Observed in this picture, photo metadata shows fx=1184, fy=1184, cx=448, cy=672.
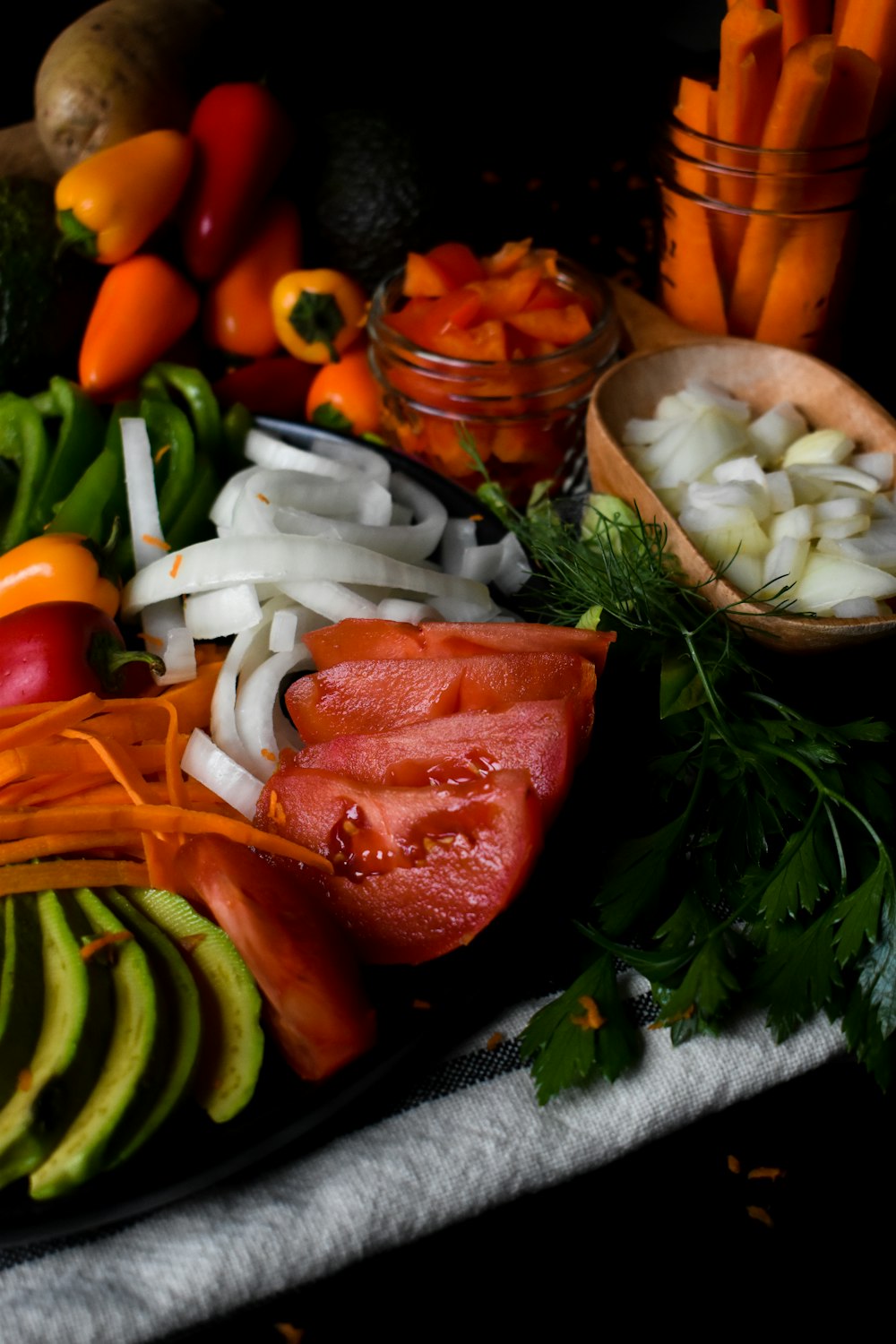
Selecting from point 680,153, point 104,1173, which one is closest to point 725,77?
point 680,153

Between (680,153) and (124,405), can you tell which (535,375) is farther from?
(124,405)

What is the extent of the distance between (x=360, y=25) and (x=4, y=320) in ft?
3.89

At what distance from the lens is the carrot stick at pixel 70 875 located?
1347 millimetres

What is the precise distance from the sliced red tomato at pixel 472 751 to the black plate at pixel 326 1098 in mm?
158

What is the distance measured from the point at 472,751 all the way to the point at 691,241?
1.37 m

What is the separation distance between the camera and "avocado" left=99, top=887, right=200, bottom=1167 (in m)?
1.18

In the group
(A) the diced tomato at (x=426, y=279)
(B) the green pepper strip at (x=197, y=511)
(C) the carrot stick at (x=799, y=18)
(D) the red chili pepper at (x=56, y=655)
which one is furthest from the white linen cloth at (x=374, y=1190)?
(C) the carrot stick at (x=799, y=18)

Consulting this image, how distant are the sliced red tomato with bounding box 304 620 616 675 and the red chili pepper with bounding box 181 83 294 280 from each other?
1.33 m

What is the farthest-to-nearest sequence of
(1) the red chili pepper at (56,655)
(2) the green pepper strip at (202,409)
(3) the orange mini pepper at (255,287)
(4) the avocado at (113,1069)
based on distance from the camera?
(3) the orange mini pepper at (255,287)
(2) the green pepper strip at (202,409)
(1) the red chili pepper at (56,655)
(4) the avocado at (113,1069)

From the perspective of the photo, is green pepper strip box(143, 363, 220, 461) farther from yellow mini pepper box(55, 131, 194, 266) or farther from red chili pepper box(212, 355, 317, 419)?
yellow mini pepper box(55, 131, 194, 266)

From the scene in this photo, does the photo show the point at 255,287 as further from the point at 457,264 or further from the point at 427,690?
the point at 427,690

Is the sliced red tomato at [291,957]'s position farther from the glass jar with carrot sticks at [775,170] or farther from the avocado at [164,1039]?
the glass jar with carrot sticks at [775,170]

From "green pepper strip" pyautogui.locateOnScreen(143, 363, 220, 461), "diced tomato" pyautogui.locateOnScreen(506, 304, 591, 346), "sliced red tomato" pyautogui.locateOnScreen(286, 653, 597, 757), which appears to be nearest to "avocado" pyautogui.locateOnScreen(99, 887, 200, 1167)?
"sliced red tomato" pyautogui.locateOnScreen(286, 653, 597, 757)

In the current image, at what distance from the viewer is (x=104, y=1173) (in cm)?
119
